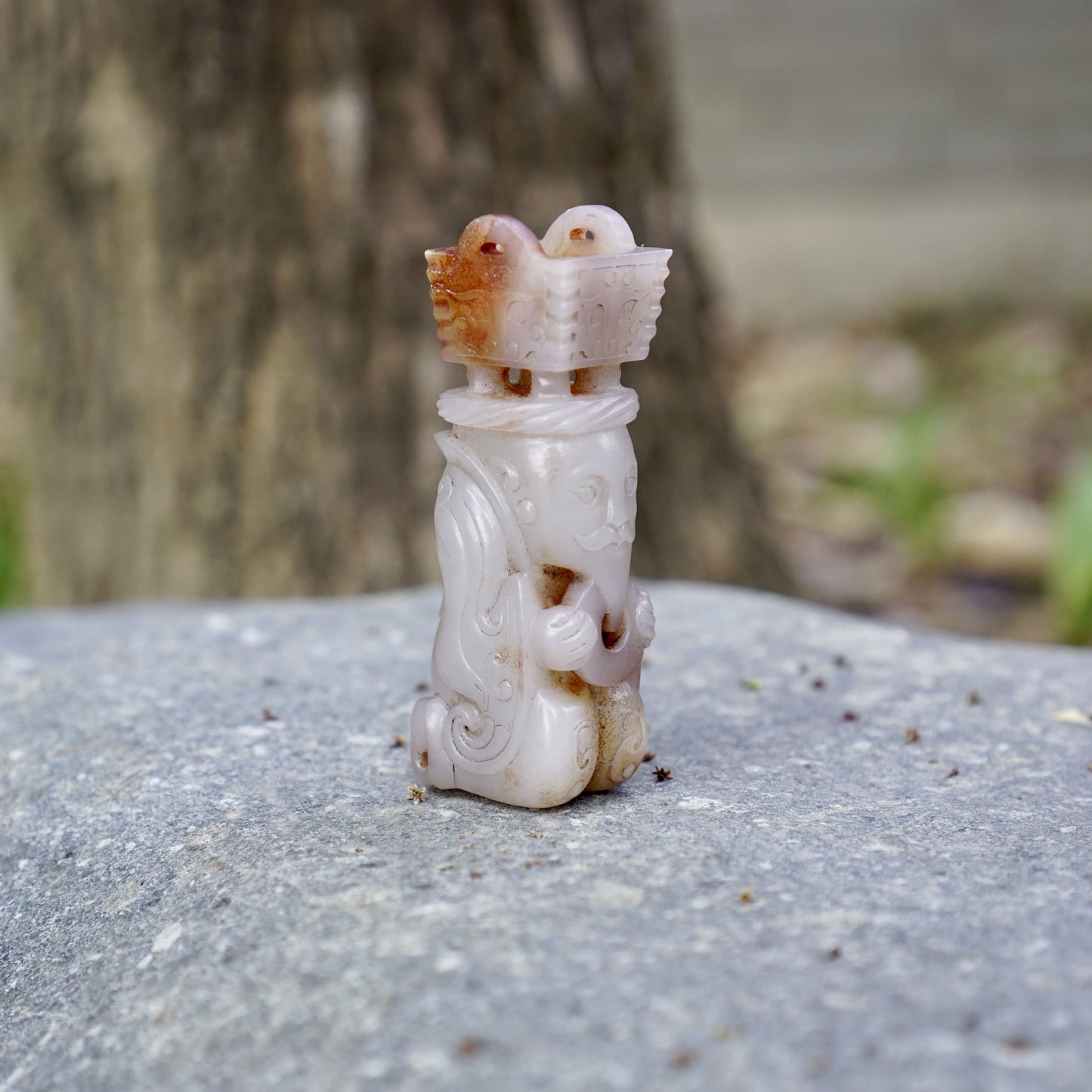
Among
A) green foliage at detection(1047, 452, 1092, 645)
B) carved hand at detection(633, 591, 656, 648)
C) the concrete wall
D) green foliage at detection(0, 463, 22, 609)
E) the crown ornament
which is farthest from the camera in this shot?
the concrete wall

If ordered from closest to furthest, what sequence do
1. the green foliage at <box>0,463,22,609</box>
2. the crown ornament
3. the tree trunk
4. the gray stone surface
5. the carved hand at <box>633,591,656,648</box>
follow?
the gray stone surface, the crown ornament, the carved hand at <box>633,591,656,648</box>, the tree trunk, the green foliage at <box>0,463,22,609</box>

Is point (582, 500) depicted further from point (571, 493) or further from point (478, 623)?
point (478, 623)

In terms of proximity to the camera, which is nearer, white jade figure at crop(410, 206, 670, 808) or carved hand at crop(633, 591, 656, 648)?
white jade figure at crop(410, 206, 670, 808)

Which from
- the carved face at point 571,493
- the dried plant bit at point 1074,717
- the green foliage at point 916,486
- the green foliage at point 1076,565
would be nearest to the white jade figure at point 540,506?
the carved face at point 571,493

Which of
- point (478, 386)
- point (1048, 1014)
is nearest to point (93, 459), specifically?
point (478, 386)

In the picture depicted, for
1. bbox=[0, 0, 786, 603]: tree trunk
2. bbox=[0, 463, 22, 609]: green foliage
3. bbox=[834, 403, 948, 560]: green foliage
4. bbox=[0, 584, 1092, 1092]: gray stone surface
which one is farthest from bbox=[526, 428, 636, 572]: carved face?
bbox=[0, 463, 22, 609]: green foliage

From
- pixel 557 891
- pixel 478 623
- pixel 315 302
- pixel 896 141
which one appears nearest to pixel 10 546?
pixel 315 302

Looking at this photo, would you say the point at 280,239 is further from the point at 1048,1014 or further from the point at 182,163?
the point at 1048,1014

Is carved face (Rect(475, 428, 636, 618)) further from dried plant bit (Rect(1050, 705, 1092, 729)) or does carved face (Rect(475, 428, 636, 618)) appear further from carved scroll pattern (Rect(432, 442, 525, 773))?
dried plant bit (Rect(1050, 705, 1092, 729))
